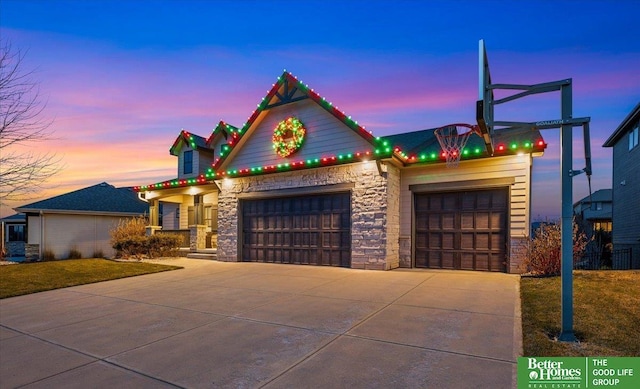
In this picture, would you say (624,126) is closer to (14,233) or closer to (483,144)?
(483,144)

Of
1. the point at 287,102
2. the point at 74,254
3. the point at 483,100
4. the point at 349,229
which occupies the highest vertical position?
the point at 287,102

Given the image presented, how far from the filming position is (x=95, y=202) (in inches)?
901

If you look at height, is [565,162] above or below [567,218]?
above

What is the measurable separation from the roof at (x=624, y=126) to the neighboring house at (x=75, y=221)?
30343 millimetres

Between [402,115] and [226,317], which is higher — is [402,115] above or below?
above

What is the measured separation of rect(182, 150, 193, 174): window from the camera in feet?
63.5

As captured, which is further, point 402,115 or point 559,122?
point 402,115

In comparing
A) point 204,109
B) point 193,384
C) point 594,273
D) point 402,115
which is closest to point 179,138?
point 204,109

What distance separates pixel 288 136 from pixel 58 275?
9654 mm

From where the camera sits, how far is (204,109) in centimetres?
1784

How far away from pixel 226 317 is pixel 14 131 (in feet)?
30.8

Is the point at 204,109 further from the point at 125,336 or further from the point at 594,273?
the point at 594,273

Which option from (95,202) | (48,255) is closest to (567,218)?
(48,255)

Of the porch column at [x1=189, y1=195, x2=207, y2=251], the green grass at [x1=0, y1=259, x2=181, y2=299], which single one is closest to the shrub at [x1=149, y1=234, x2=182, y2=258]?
the porch column at [x1=189, y1=195, x2=207, y2=251]
